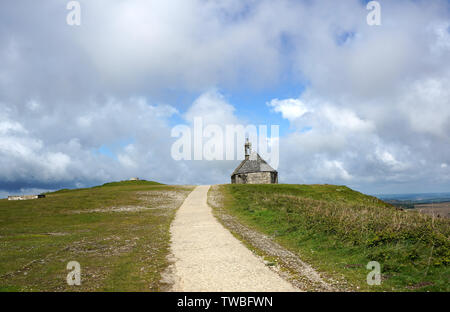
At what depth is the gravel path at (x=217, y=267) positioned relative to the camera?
931 cm

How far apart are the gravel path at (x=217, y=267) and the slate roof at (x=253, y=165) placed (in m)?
60.1

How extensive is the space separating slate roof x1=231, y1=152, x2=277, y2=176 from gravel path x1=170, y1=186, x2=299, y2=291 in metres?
60.1

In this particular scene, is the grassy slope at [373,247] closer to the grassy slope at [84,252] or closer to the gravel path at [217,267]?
the gravel path at [217,267]

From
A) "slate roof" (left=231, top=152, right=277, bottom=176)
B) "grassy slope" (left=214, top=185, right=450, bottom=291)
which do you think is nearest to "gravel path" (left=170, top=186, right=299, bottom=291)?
"grassy slope" (left=214, top=185, right=450, bottom=291)

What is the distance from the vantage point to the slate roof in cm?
7756

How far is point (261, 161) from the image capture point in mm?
79500

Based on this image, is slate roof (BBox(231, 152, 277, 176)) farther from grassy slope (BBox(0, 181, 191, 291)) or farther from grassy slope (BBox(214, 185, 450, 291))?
grassy slope (BBox(214, 185, 450, 291))

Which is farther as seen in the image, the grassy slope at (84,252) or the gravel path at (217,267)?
the grassy slope at (84,252)

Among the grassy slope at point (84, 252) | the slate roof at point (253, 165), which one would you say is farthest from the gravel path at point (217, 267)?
the slate roof at point (253, 165)

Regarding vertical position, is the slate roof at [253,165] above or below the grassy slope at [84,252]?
above

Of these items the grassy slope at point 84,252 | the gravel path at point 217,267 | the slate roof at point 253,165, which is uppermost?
the slate roof at point 253,165

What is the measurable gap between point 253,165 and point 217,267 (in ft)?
224
